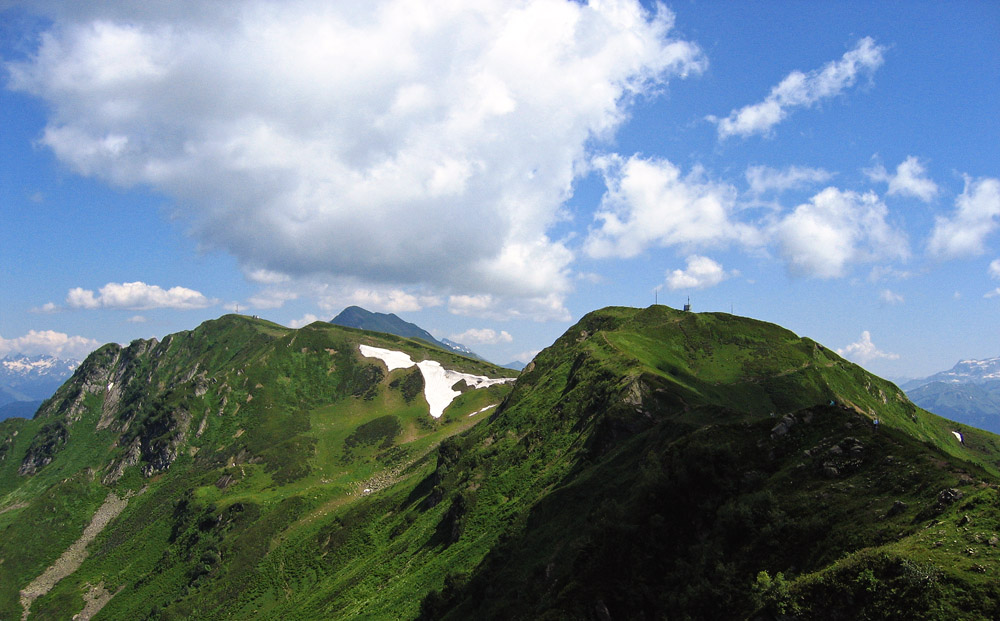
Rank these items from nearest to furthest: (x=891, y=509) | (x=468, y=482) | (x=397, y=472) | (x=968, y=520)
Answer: (x=968, y=520)
(x=891, y=509)
(x=468, y=482)
(x=397, y=472)

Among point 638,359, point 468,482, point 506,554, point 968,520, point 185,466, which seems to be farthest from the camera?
point 185,466

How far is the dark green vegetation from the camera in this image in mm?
25750

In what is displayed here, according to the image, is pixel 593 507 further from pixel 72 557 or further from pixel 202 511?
pixel 72 557

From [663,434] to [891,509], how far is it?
104ft

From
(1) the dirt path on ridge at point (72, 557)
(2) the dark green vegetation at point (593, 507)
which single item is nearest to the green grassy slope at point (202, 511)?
(2) the dark green vegetation at point (593, 507)

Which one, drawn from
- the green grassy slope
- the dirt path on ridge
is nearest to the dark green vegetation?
→ the green grassy slope

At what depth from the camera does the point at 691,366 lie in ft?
414

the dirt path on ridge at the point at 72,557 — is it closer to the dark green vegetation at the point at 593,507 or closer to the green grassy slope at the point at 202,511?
the green grassy slope at the point at 202,511

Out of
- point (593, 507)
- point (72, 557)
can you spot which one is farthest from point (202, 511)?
point (593, 507)

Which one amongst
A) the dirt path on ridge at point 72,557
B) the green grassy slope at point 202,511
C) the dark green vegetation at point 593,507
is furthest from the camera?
the dirt path on ridge at point 72,557

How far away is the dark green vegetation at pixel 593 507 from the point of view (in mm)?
25750

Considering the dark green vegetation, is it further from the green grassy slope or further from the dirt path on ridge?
the dirt path on ridge

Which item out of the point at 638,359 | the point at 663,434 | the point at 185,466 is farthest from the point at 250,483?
the point at 663,434

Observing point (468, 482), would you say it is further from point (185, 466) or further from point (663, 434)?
point (185, 466)
